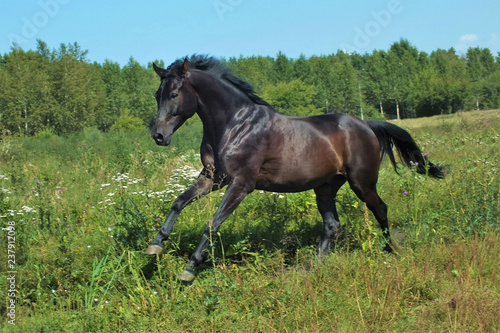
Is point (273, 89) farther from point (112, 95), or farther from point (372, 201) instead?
point (372, 201)

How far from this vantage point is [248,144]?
5.00m

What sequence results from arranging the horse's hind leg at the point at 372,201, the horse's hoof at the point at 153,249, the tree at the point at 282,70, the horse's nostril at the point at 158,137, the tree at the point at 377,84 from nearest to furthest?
the horse's hoof at the point at 153,249 < the horse's nostril at the point at 158,137 < the horse's hind leg at the point at 372,201 < the tree at the point at 377,84 < the tree at the point at 282,70

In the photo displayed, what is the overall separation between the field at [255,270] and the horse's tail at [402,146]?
18.5 inches

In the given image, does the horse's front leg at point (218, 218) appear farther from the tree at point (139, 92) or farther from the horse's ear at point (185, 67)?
the tree at point (139, 92)

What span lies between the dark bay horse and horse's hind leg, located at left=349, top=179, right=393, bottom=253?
1 centimetres

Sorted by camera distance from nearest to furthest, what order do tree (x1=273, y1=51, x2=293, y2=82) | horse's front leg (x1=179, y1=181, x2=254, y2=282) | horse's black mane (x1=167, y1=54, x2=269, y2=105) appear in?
horse's front leg (x1=179, y1=181, x2=254, y2=282), horse's black mane (x1=167, y1=54, x2=269, y2=105), tree (x1=273, y1=51, x2=293, y2=82)

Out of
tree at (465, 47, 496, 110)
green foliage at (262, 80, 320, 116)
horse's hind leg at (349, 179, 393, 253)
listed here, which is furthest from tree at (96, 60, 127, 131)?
tree at (465, 47, 496, 110)

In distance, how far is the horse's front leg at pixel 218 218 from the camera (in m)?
4.42

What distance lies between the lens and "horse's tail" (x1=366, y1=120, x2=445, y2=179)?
20.9 ft

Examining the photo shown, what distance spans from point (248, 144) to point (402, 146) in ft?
8.98

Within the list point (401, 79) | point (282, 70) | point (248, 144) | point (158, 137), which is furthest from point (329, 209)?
point (282, 70)

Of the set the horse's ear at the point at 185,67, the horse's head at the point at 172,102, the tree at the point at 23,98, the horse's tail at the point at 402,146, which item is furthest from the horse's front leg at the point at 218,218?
the tree at the point at 23,98

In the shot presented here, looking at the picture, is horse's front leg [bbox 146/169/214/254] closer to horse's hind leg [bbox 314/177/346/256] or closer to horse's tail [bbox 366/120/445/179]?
horse's hind leg [bbox 314/177/346/256]

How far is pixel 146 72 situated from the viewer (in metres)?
87.0
